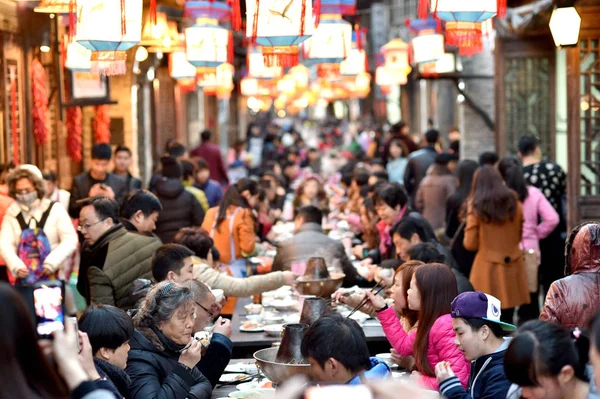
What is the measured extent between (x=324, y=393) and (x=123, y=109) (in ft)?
51.8

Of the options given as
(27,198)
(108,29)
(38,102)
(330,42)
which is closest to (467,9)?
(108,29)

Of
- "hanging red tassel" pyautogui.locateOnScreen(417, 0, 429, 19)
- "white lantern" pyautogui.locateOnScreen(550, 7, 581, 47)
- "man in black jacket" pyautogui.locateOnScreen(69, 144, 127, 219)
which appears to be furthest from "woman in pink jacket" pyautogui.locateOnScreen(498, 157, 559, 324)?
"man in black jacket" pyautogui.locateOnScreen(69, 144, 127, 219)

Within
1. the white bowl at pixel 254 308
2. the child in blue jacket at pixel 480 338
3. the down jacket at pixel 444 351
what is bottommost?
the white bowl at pixel 254 308

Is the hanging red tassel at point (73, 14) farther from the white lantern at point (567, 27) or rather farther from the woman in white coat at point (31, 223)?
the white lantern at point (567, 27)

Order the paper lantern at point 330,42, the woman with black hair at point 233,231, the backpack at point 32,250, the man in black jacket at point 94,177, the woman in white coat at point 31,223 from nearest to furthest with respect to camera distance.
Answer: the woman in white coat at point 31,223 → the backpack at point 32,250 → the woman with black hair at point 233,231 → the paper lantern at point 330,42 → the man in black jacket at point 94,177

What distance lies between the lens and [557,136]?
54.6 feet

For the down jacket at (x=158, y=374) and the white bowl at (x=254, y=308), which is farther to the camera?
the white bowl at (x=254, y=308)

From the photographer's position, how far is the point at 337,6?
12.2m

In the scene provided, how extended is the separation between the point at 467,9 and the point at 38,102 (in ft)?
21.1

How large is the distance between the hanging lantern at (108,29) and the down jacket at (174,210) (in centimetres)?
332

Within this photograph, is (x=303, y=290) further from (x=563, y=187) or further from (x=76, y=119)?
(x=76, y=119)

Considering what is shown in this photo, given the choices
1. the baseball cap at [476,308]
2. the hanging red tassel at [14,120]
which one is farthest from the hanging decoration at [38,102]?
the baseball cap at [476,308]

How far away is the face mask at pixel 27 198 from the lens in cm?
973

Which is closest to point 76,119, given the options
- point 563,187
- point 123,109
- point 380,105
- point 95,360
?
point 123,109
